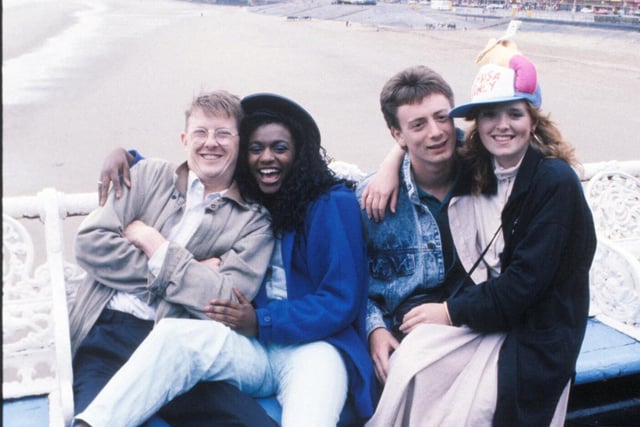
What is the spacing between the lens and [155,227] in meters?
3.05

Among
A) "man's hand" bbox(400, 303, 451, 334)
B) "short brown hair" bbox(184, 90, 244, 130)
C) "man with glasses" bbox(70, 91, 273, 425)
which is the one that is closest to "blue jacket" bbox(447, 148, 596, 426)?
"man's hand" bbox(400, 303, 451, 334)

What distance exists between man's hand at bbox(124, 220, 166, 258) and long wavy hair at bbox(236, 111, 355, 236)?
42 cm

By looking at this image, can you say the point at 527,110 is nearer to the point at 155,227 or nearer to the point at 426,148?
the point at 426,148

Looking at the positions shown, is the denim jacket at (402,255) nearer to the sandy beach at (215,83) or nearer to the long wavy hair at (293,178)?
the long wavy hair at (293,178)

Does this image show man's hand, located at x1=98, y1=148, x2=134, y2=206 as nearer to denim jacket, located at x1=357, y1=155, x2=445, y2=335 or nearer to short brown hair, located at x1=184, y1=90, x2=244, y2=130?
short brown hair, located at x1=184, y1=90, x2=244, y2=130

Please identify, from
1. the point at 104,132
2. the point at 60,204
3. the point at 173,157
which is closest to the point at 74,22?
the point at 104,132

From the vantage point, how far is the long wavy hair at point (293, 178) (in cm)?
302

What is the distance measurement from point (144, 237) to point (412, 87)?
126 centimetres

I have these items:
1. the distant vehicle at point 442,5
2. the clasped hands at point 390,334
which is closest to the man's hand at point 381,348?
the clasped hands at point 390,334

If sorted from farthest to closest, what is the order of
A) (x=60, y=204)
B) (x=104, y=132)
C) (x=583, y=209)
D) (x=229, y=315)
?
(x=104, y=132)
(x=60, y=204)
(x=229, y=315)
(x=583, y=209)

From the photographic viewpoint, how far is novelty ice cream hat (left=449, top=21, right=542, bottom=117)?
2.73m

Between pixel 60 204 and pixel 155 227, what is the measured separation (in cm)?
53

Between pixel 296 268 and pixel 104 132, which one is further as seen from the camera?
pixel 104 132

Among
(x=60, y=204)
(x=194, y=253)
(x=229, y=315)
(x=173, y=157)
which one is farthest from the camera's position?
(x=173, y=157)
